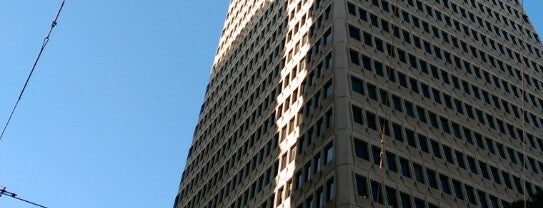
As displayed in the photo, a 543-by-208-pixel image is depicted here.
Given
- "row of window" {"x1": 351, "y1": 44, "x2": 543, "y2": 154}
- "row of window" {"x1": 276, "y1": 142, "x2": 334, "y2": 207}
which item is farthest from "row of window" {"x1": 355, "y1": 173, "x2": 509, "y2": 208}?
"row of window" {"x1": 351, "y1": 44, "x2": 543, "y2": 154}

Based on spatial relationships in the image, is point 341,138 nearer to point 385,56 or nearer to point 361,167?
point 361,167

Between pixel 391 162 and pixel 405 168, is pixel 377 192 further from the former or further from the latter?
pixel 405 168

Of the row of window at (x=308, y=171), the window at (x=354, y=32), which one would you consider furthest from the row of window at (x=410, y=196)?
the window at (x=354, y=32)

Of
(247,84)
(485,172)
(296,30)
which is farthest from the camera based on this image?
(247,84)

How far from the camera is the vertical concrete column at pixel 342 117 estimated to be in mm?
38844

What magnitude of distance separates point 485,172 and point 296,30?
23.4 metres

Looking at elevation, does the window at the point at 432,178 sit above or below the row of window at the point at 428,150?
below

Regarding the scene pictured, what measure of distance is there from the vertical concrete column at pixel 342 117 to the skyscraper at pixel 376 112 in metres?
0.09

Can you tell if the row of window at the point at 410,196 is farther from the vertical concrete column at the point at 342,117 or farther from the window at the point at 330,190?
the window at the point at 330,190

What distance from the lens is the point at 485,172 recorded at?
49688 mm

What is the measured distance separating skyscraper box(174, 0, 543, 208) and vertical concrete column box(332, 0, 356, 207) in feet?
0.29

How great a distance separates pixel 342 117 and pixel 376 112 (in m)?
4.14

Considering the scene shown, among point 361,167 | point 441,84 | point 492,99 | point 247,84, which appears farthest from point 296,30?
point 361,167

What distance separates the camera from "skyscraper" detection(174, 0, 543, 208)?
43.7 m
